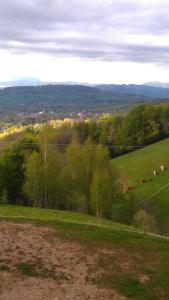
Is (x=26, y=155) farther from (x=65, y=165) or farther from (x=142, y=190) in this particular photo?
(x=142, y=190)

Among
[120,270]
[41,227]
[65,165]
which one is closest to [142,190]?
[65,165]

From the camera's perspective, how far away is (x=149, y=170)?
2749 inches

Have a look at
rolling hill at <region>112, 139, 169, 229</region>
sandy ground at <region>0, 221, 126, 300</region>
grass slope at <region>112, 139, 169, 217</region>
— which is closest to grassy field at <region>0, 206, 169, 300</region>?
sandy ground at <region>0, 221, 126, 300</region>

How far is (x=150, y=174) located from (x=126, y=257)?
49346 mm

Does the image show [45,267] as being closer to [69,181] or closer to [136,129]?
[69,181]

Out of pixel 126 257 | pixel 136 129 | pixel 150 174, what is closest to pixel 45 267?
pixel 126 257

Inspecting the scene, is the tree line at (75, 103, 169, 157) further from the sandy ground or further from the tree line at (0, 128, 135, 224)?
the sandy ground

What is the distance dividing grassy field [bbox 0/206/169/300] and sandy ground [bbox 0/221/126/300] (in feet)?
1.67

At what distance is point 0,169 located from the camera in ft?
150

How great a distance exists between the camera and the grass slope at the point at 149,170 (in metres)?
55.0

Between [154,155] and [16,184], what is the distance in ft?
123

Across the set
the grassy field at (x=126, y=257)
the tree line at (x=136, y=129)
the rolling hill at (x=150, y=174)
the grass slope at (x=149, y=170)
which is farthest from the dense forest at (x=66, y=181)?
the tree line at (x=136, y=129)

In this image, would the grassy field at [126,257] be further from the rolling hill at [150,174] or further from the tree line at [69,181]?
the rolling hill at [150,174]

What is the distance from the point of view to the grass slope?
180ft
